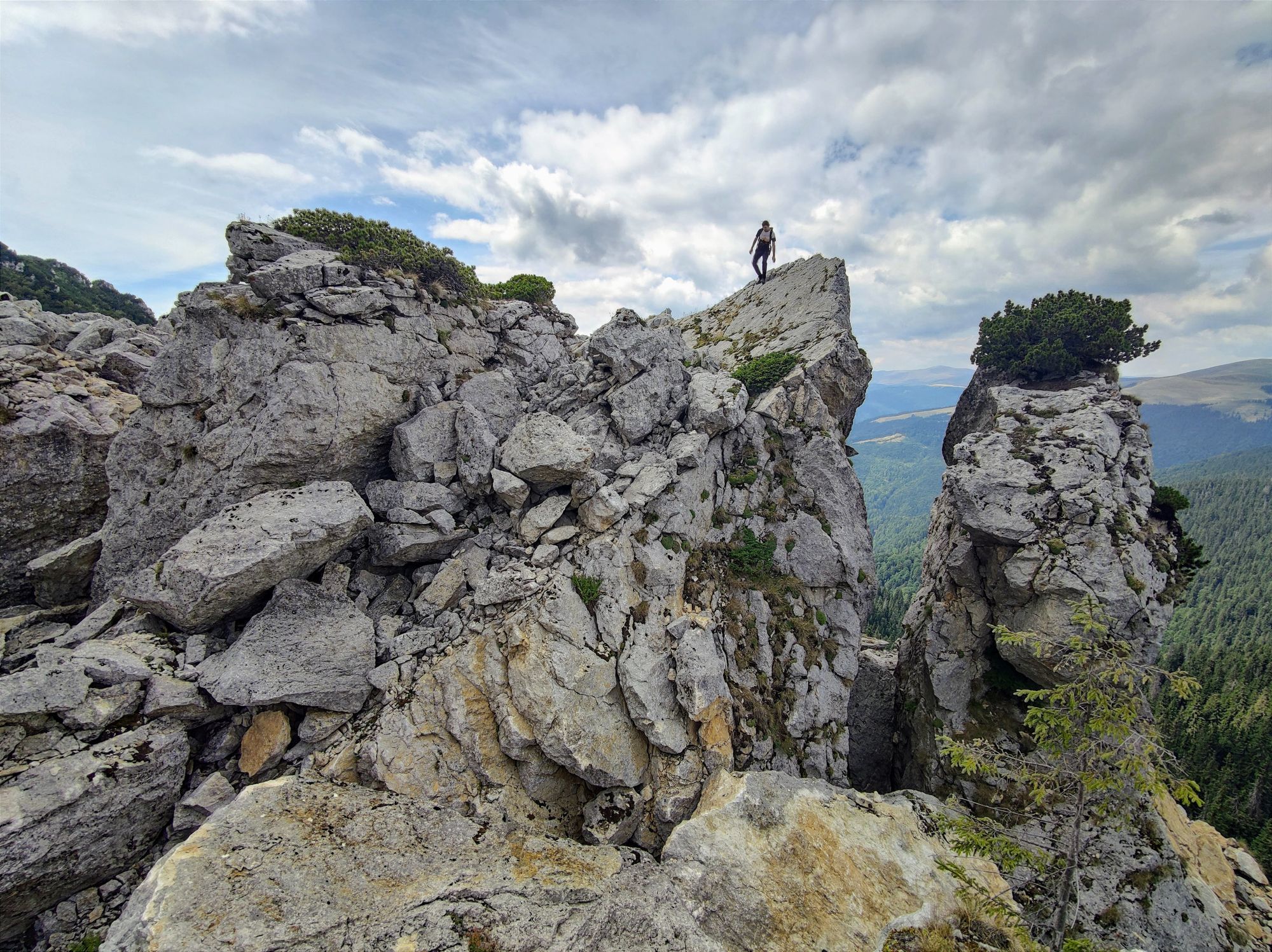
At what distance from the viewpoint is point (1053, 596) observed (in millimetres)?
18188

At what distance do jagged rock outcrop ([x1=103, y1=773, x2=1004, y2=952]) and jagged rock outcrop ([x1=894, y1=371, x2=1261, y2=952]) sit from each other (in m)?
6.47

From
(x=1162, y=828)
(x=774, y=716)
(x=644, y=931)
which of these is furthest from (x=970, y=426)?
(x=644, y=931)

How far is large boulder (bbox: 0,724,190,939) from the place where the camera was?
10297 mm

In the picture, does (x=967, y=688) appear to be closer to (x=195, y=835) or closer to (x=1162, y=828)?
(x=1162, y=828)

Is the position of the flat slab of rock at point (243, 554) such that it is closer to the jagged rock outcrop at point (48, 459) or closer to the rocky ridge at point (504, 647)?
the rocky ridge at point (504, 647)

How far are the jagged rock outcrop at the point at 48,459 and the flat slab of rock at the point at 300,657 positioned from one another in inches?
327

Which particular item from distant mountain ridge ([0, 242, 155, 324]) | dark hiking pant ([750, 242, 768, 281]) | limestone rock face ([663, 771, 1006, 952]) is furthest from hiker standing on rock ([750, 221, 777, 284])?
distant mountain ridge ([0, 242, 155, 324])

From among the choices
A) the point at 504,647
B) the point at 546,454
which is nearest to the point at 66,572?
the point at 504,647

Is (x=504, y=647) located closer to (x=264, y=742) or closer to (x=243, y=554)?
(x=264, y=742)

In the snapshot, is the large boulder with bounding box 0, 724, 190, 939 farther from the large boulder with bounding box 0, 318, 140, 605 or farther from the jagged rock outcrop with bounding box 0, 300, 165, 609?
the large boulder with bounding box 0, 318, 140, 605

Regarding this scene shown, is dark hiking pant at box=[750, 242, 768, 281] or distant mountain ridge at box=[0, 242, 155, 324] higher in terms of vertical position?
distant mountain ridge at box=[0, 242, 155, 324]

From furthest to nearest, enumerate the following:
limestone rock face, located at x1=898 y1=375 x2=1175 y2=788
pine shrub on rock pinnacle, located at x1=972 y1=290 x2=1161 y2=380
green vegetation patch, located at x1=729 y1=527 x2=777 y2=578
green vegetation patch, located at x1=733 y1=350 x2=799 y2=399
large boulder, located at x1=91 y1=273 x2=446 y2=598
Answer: pine shrub on rock pinnacle, located at x1=972 y1=290 x2=1161 y2=380 → green vegetation patch, located at x1=733 y1=350 x2=799 y2=399 → green vegetation patch, located at x1=729 y1=527 x2=777 y2=578 → limestone rock face, located at x1=898 y1=375 x2=1175 y2=788 → large boulder, located at x1=91 y1=273 x2=446 y2=598

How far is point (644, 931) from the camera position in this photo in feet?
32.5

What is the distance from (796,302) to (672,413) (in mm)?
13473
